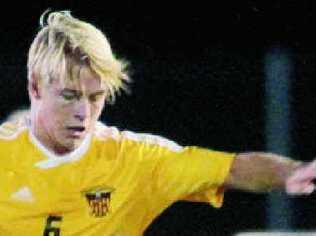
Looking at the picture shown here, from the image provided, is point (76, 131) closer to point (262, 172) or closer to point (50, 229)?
point (50, 229)

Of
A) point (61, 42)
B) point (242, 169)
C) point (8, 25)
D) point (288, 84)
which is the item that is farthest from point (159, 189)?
point (8, 25)

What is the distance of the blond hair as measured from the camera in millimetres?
1607

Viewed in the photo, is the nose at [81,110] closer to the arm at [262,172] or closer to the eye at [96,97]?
the eye at [96,97]

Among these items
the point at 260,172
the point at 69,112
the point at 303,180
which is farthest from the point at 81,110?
the point at 303,180

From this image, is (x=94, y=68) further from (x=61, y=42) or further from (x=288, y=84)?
(x=288, y=84)

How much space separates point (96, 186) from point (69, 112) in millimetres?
137

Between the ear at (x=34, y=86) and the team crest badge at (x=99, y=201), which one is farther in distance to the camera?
the ear at (x=34, y=86)

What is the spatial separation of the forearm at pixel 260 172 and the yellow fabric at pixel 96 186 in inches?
2.8

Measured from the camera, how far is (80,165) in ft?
5.36

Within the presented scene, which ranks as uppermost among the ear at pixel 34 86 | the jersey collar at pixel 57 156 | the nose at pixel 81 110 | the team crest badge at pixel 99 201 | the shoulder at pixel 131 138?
the ear at pixel 34 86

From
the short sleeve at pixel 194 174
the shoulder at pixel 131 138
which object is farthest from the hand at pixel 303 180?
the shoulder at pixel 131 138

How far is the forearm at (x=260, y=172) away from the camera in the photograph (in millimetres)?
1421

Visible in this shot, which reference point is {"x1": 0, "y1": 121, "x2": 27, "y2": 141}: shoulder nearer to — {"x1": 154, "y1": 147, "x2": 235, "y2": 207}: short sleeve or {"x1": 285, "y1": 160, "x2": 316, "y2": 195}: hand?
{"x1": 154, "y1": 147, "x2": 235, "y2": 207}: short sleeve

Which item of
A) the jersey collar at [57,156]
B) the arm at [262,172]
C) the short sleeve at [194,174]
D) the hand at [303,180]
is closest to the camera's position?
the hand at [303,180]
